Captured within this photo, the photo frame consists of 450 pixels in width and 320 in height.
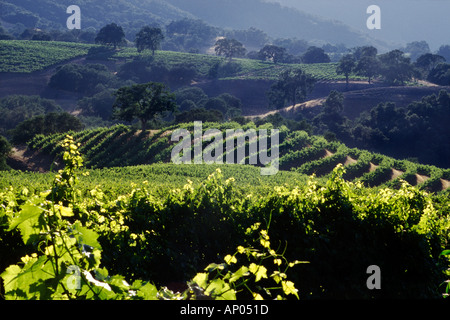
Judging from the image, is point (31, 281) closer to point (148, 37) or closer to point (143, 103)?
point (143, 103)

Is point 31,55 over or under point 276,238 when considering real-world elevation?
over

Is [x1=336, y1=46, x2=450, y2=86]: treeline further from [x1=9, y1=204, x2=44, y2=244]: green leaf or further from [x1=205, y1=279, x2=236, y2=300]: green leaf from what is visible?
[x1=9, y1=204, x2=44, y2=244]: green leaf

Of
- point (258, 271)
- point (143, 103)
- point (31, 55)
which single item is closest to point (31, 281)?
point (258, 271)

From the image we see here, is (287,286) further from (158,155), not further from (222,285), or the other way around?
(158,155)

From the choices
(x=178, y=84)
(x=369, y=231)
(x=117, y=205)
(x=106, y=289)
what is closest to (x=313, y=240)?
(x=369, y=231)

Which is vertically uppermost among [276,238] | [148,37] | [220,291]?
[148,37]

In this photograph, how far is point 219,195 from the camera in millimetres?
7469

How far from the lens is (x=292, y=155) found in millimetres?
29297

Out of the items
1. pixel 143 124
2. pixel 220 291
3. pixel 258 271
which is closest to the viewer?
pixel 220 291

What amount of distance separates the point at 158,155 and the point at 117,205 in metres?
22.7

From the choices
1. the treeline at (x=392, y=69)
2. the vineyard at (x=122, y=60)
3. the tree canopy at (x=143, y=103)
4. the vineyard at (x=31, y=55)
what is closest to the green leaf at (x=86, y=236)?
the tree canopy at (x=143, y=103)

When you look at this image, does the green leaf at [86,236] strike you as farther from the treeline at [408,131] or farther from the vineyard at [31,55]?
the vineyard at [31,55]

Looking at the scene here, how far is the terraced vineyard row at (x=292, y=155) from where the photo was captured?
85.4 feet
